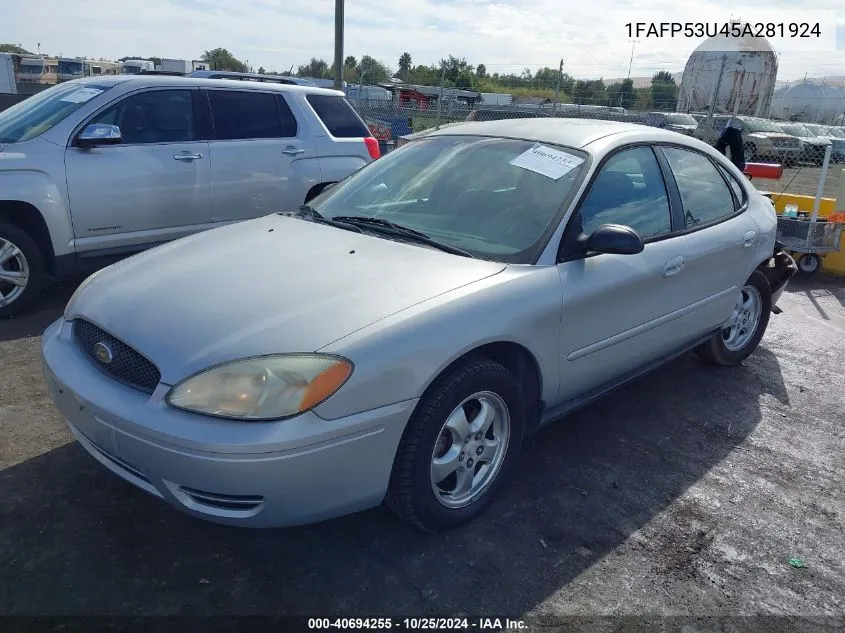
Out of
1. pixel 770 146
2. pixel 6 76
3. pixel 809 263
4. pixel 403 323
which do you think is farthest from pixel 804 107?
pixel 403 323

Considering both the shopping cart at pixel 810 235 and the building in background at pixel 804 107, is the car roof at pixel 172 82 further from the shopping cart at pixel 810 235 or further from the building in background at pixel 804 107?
the building in background at pixel 804 107

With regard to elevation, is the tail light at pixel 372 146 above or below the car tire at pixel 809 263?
above

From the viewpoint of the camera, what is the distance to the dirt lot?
2422mm

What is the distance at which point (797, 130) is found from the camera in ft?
87.4

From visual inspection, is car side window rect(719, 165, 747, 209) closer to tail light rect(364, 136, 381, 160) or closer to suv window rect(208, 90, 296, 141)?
tail light rect(364, 136, 381, 160)

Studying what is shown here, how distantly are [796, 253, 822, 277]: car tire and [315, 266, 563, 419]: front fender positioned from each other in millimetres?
6092

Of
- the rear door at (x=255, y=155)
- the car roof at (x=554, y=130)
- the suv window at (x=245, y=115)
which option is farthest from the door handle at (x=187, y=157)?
the car roof at (x=554, y=130)

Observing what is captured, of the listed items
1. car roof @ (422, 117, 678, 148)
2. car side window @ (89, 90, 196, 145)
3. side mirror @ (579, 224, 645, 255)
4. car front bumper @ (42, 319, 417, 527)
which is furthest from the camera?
car side window @ (89, 90, 196, 145)

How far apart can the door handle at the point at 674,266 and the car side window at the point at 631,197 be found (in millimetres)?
159

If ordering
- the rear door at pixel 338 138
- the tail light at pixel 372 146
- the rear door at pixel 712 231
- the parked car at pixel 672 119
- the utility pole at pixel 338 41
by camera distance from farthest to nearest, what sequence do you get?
the parked car at pixel 672 119 → the utility pole at pixel 338 41 → the tail light at pixel 372 146 → the rear door at pixel 338 138 → the rear door at pixel 712 231

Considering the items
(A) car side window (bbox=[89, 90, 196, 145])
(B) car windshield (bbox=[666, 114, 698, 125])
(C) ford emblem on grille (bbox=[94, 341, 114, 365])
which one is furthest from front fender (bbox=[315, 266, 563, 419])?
(B) car windshield (bbox=[666, 114, 698, 125])

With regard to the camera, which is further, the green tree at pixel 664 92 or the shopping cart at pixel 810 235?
A: the green tree at pixel 664 92

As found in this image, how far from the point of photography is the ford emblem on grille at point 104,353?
8.21ft

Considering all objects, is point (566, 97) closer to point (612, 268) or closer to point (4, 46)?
point (612, 268)
